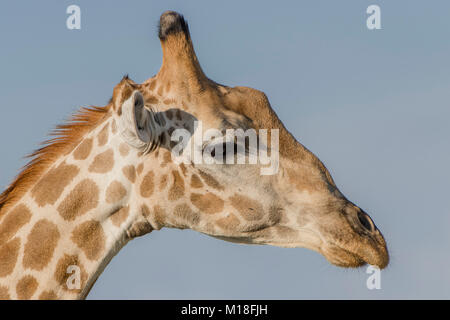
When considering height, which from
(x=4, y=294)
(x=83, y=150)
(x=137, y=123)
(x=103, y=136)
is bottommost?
(x=4, y=294)

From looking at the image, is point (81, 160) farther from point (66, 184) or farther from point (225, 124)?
point (225, 124)

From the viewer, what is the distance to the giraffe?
6.57m

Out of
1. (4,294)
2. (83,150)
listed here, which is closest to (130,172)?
(83,150)

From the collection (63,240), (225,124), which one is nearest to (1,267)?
(63,240)

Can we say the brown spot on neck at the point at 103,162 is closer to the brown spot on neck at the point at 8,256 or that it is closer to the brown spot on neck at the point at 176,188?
the brown spot on neck at the point at 176,188

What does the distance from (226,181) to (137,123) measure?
41.3 inches

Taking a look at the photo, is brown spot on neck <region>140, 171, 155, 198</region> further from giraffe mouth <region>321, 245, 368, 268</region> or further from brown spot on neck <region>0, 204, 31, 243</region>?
giraffe mouth <region>321, 245, 368, 268</region>

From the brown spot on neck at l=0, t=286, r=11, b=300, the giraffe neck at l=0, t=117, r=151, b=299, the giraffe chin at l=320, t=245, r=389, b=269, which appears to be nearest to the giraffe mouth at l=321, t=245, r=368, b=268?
the giraffe chin at l=320, t=245, r=389, b=269

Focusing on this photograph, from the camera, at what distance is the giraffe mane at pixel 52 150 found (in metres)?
7.06

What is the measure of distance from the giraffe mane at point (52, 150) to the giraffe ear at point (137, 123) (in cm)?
78

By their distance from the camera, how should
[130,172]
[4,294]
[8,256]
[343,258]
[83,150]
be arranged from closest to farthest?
1. [4,294]
2. [8,256]
3. [130,172]
4. [343,258]
5. [83,150]

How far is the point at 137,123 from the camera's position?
653 cm

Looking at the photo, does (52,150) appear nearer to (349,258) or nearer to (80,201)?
(80,201)
